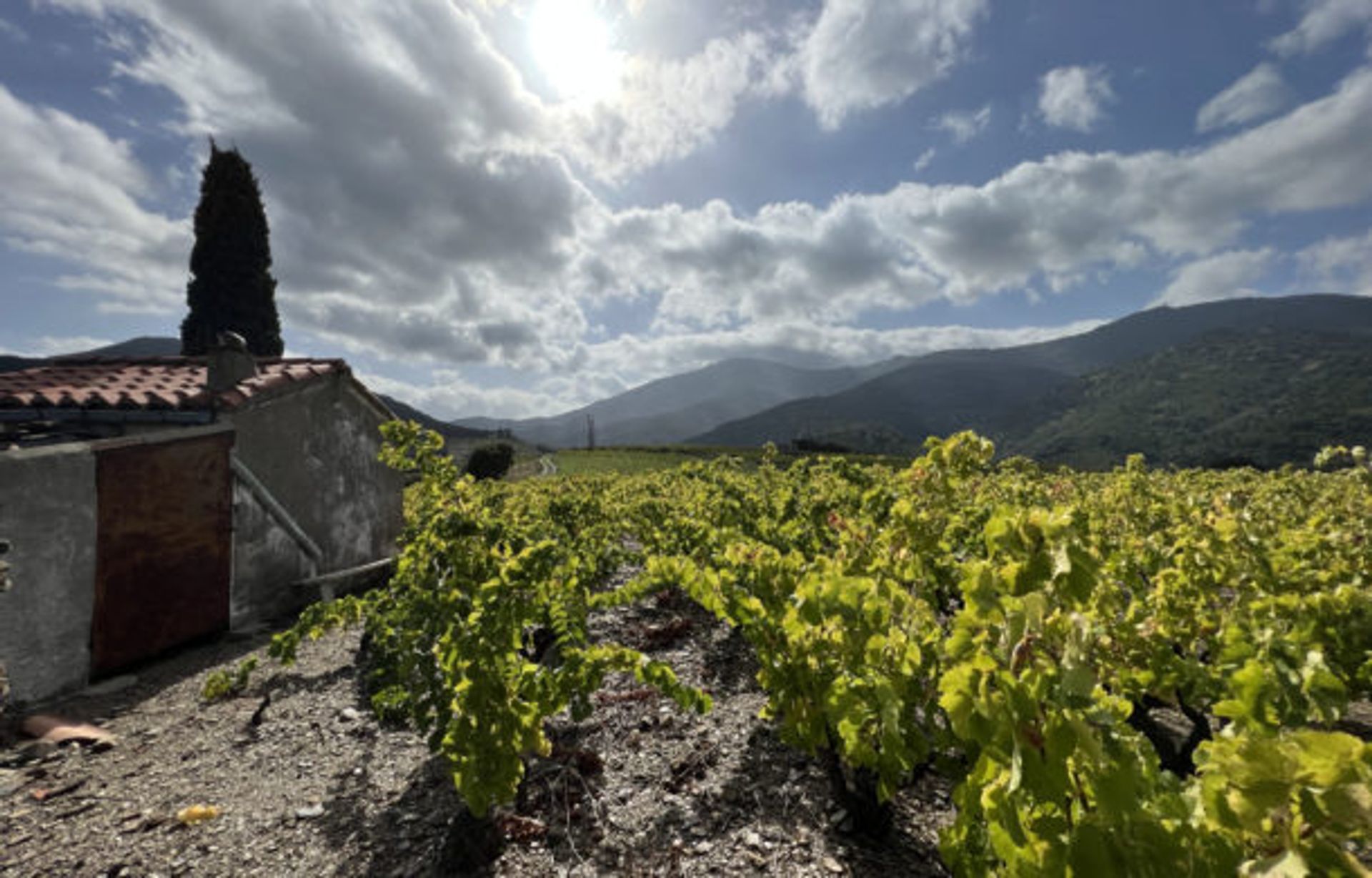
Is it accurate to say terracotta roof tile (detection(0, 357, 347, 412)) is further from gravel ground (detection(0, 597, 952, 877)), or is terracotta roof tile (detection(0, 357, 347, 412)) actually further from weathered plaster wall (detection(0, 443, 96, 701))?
gravel ground (detection(0, 597, 952, 877))

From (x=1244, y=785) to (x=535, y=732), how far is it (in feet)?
11.6

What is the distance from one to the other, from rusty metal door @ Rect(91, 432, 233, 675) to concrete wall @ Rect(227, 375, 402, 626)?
1.18ft

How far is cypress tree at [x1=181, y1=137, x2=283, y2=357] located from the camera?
3297cm

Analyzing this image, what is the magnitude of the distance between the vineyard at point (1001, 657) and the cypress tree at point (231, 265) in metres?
36.0

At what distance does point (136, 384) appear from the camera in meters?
9.14

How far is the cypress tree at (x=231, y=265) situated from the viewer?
108 feet

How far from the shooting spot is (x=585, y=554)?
778 centimetres

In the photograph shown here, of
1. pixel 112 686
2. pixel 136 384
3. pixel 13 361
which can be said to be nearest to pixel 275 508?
pixel 136 384

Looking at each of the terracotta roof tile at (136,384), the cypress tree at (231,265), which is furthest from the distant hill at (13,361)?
the terracotta roof tile at (136,384)

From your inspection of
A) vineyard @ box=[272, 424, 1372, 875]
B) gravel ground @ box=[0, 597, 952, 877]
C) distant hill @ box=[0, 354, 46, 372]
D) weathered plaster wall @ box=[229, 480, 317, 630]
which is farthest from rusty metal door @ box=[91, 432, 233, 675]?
distant hill @ box=[0, 354, 46, 372]

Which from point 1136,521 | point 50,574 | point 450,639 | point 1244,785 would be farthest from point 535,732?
point 1136,521

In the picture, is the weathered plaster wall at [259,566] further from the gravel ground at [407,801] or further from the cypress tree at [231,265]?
the cypress tree at [231,265]

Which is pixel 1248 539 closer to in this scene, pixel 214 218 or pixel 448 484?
pixel 448 484

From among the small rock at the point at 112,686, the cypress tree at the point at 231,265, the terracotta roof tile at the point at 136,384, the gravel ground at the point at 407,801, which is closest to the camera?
the gravel ground at the point at 407,801
